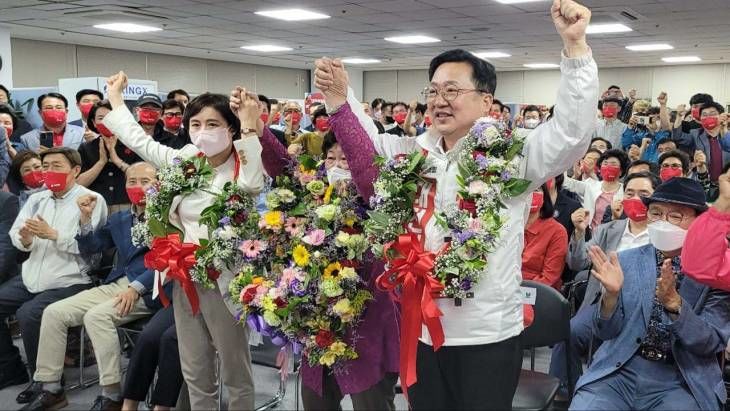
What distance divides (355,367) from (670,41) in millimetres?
13918

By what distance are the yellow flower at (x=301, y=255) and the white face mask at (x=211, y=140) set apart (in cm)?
70

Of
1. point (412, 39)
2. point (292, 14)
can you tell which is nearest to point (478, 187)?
point (292, 14)

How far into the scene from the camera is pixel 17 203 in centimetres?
459

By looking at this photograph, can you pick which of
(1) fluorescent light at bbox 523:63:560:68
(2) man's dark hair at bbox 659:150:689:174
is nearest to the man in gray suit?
(2) man's dark hair at bbox 659:150:689:174

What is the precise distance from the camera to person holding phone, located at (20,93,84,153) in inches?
237

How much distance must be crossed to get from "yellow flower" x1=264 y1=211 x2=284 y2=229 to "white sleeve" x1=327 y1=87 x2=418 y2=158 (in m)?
0.56

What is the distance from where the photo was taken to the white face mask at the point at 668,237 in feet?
8.44

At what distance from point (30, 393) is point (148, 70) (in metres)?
13.9

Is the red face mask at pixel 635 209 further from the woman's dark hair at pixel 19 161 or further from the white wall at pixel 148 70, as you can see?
the white wall at pixel 148 70

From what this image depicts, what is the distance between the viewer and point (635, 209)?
141 inches

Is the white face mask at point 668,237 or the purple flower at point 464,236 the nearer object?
the purple flower at point 464,236

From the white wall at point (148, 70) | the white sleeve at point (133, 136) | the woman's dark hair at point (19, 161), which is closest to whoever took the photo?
the white sleeve at point (133, 136)

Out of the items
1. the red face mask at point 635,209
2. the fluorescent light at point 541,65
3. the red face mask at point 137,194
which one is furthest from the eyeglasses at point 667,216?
the fluorescent light at point 541,65

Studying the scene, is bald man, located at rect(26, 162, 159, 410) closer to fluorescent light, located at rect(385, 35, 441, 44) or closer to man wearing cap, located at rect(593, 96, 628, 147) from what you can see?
man wearing cap, located at rect(593, 96, 628, 147)
